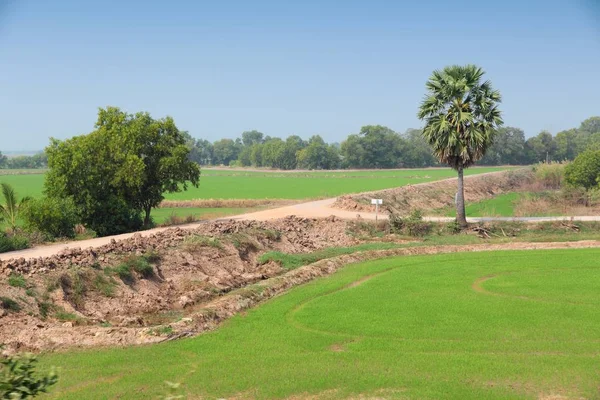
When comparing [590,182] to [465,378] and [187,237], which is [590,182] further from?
[465,378]

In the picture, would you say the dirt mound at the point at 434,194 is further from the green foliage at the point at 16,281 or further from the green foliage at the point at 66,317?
the green foliage at the point at 16,281

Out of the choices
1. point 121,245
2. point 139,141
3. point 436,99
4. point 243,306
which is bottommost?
point 243,306

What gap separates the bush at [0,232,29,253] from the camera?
2919 centimetres

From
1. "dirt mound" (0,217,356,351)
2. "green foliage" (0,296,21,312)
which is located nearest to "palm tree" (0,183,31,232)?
"dirt mound" (0,217,356,351)

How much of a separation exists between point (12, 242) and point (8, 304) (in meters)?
12.0

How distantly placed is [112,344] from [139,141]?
22996mm

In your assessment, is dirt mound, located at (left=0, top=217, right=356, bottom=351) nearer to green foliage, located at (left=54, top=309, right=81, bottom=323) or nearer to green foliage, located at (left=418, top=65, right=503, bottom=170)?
green foliage, located at (left=54, top=309, right=81, bottom=323)

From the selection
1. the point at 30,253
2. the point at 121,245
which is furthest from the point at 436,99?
the point at 30,253

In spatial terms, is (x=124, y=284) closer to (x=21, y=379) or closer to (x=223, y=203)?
(x=21, y=379)

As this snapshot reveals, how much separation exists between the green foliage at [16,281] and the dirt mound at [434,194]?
1308 inches

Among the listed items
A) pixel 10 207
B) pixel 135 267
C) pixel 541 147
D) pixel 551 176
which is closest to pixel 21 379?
pixel 135 267

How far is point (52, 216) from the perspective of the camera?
33.2m

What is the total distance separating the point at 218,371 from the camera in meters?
15.0

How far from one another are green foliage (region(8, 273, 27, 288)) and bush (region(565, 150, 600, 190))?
56.8 metres
